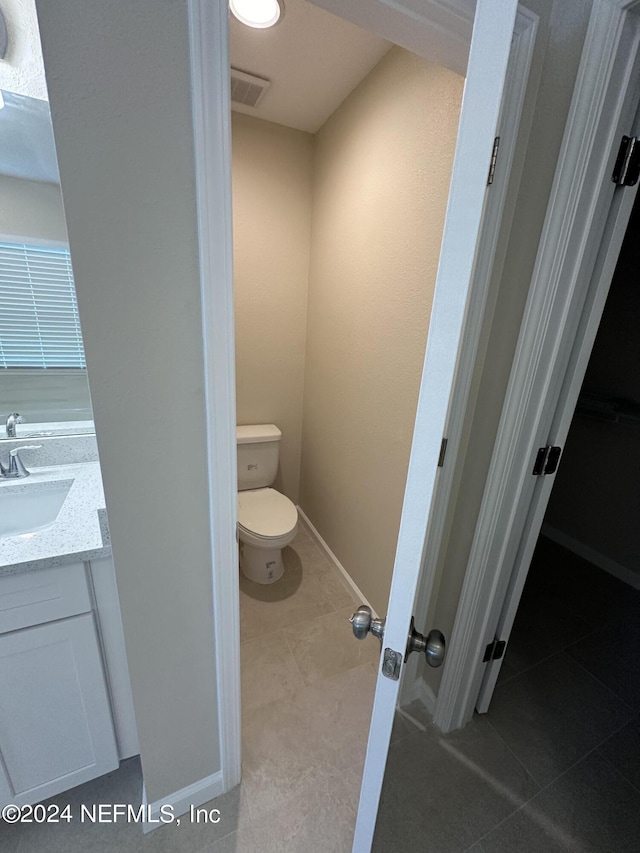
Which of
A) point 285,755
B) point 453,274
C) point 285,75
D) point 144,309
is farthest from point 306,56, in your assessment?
point 285,755

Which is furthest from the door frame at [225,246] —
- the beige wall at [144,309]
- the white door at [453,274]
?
the white door at [453,274]

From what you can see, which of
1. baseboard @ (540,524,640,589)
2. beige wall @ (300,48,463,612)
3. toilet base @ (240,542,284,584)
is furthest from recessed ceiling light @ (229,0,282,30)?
baseboard @ (540,524,640,589)

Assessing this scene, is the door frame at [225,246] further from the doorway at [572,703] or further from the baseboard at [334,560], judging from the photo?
the baseboard at [334,560]

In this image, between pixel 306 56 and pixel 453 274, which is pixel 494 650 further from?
pixel 306 56

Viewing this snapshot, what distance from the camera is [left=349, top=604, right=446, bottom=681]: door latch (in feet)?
1.80

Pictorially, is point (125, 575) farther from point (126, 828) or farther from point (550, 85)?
point (550, 85)

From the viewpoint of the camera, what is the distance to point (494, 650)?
1.20 meters

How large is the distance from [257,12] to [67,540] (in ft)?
5.90

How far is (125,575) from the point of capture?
77cm

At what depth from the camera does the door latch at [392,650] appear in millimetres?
549

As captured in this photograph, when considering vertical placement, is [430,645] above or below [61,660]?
above

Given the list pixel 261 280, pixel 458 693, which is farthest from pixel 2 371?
pixel 458 693

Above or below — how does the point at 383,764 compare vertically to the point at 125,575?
below

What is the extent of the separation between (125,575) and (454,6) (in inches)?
57.0
